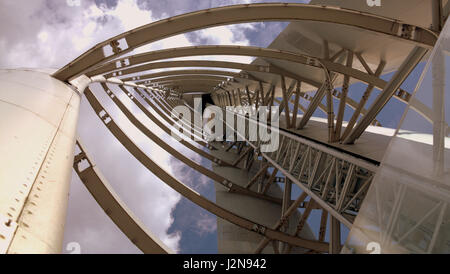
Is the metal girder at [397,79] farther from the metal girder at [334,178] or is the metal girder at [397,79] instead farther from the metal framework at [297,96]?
the metal girder at [334,178]

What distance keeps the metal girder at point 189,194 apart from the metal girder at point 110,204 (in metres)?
3.77

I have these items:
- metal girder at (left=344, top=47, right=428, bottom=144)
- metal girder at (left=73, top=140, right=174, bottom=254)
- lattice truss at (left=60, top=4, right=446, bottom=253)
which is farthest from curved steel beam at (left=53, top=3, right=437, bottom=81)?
metal girder at (left=73, top=140, right=174, bottom=254)

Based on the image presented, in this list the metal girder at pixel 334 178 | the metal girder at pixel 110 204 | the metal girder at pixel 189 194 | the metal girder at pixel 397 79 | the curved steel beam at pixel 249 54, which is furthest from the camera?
the metal girder at pixel 189 194

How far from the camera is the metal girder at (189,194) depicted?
31.4 feet

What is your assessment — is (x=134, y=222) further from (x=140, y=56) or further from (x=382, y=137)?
(x=382, y=137)

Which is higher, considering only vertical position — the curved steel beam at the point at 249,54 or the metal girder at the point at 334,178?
the curved steel beam at the point at 249,54

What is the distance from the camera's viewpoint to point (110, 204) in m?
6.17

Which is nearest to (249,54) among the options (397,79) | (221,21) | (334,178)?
(221,21)

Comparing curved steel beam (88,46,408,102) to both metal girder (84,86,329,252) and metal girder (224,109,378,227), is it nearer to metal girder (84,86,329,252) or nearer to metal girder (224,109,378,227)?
metal girder (224,109,378,227)

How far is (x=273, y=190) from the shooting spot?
1808cm

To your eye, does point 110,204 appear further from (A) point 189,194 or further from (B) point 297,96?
→ (B) point 297,96

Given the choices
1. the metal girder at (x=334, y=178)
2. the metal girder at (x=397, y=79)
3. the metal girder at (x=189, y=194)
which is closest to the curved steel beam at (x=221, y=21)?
the metal girder at (x=397, y=79)

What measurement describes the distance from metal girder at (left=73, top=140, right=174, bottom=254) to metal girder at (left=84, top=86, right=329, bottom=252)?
149 inches

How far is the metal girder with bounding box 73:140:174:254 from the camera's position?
5.94 m
